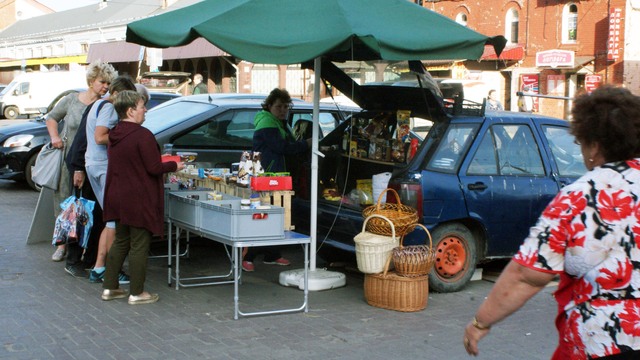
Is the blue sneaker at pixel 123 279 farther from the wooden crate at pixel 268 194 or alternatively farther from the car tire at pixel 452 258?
the car tire at pixel 452 258

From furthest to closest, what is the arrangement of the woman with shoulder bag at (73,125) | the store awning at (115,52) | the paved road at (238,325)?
the store awning at (115,52), the woman with shoulder bag at (73,125), the paved road at (238,325)

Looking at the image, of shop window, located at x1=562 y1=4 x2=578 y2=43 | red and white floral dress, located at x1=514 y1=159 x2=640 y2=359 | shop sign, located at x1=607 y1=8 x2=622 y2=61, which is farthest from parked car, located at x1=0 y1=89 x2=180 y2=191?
shop window, located at x1=562 y1=4 x2=578 y2=43

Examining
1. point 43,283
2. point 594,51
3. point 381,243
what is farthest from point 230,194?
point 594,51

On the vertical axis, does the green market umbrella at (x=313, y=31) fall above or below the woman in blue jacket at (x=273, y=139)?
above

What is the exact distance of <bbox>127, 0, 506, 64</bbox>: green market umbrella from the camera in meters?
6.70

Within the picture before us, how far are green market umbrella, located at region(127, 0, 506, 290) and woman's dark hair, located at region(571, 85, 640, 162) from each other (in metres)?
3.67

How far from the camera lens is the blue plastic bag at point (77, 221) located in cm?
795

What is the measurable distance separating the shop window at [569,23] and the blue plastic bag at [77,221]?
28.2 meters

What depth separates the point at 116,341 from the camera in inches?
234

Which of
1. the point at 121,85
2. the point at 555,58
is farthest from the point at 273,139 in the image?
the point at 555,58

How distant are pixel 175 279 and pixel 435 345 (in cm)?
288

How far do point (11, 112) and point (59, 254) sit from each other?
3287 cm

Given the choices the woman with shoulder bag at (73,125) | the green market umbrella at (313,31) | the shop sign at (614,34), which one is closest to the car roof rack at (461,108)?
the green market umbrella at (313,31)

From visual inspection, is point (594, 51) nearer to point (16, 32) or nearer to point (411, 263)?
point (411, 263)
